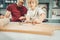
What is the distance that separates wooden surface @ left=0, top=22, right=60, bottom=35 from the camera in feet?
3.94

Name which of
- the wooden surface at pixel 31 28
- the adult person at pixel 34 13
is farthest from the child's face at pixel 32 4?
the wooden surface at pixel 31 28

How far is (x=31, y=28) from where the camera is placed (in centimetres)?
123

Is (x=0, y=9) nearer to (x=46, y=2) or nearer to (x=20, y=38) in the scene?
(x=20, y=38)

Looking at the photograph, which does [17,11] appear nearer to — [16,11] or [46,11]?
[16,11]

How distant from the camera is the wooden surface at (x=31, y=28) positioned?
120 centimetres

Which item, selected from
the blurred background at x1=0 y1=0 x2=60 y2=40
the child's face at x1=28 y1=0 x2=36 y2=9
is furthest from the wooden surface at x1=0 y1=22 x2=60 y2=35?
the child's face at x1=28 y1=0 x2=36 y2=9

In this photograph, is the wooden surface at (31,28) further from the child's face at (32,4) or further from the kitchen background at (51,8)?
the child's face at (32,4)

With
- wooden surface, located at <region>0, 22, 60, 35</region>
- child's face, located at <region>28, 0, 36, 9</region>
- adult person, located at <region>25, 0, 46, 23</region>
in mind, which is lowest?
wooden surface, located at <region>0, 22, 60, 35</region>

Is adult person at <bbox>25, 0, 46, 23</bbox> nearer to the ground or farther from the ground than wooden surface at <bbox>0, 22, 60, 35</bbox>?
farther from the ground

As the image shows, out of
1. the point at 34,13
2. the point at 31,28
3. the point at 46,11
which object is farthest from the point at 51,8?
the point at 31,28

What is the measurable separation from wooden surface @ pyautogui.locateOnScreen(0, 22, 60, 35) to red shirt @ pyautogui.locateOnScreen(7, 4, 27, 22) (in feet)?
0.21

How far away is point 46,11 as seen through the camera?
124 cm

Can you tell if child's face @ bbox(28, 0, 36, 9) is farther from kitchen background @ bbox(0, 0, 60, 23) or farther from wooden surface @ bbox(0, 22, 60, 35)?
wooden surface @ bbox(0, 22, 60, 35)

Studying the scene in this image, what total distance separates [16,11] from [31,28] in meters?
0.23
